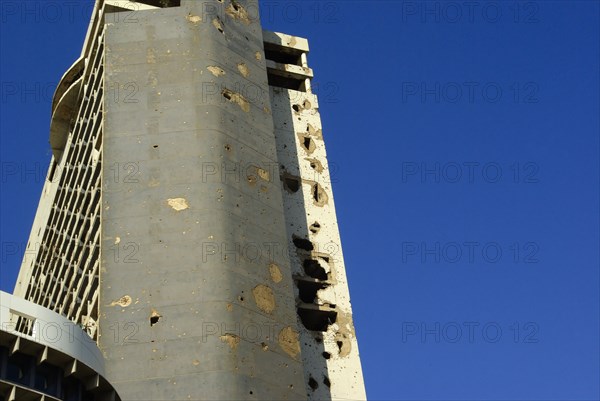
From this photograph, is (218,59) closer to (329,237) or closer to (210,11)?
(210,11)

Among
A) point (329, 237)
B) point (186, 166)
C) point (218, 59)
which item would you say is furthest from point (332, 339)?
point (218, 59)

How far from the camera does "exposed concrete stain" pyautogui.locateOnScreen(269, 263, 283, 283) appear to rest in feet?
90.5

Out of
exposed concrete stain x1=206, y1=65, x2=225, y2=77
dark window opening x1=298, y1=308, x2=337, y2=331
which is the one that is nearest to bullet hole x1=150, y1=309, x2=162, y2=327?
dark window opening x1=298, y1=308, x2=337, y2=331

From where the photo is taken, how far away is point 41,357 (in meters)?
19.4

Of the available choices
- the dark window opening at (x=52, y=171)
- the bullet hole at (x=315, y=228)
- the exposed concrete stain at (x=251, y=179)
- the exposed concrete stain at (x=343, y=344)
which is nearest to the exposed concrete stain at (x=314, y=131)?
the bullet hole at (x=315, y=228)

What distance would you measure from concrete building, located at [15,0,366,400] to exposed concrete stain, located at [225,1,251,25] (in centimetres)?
5

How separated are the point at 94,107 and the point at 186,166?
529 cm

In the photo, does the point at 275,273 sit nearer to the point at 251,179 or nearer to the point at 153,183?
the point at 251,179

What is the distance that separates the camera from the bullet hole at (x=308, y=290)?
Result: 3095 centimetres

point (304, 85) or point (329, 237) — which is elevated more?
point (304, 85)

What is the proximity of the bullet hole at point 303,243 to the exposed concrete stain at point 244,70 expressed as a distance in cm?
505

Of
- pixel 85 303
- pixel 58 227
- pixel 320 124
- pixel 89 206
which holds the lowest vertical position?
pixel 85 303

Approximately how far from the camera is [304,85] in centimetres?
3731

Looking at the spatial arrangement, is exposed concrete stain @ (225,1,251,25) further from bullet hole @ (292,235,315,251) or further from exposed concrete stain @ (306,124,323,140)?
bullet hole @ (292,235,315,251)
